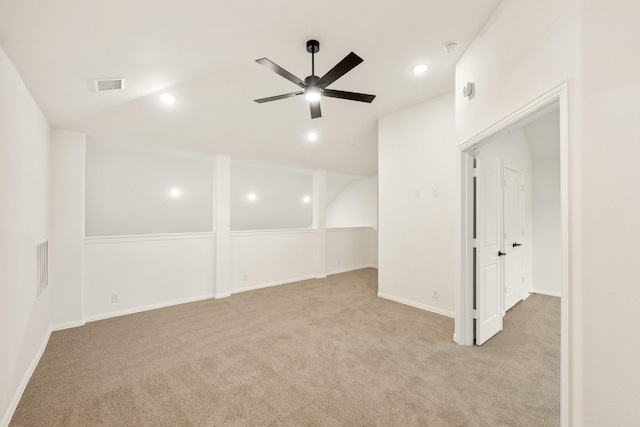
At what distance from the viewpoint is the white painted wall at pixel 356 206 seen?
24.7 feet

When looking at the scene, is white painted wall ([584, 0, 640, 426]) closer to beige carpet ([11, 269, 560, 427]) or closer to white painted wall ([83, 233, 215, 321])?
beige carpet ([11, 269, 560, 427])

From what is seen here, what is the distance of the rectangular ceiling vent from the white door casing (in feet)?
15.0

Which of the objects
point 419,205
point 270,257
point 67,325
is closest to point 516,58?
point 419,205

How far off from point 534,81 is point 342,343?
2.76 m

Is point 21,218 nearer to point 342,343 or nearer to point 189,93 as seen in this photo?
point 189,93

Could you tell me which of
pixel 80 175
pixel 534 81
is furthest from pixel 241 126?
pixel 534 81

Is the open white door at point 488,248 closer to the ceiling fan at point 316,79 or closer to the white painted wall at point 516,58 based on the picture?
the white painted wall at point 516,58

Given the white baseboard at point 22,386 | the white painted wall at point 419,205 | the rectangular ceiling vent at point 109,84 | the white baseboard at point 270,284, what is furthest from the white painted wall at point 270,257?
the rectangular ceiling vent at point 109,84

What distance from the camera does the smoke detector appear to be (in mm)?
2637

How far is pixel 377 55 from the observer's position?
281cm

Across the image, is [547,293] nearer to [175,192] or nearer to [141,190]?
[175,192]

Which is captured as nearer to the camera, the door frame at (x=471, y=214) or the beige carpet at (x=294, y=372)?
the door frame at (x=471, y=214)

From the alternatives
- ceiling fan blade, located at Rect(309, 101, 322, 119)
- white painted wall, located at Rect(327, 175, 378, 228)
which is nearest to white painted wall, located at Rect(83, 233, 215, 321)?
ceiling fan blade, located at Rect(309, 101, 322, 119)

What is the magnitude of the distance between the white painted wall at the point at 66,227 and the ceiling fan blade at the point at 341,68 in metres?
3.29
